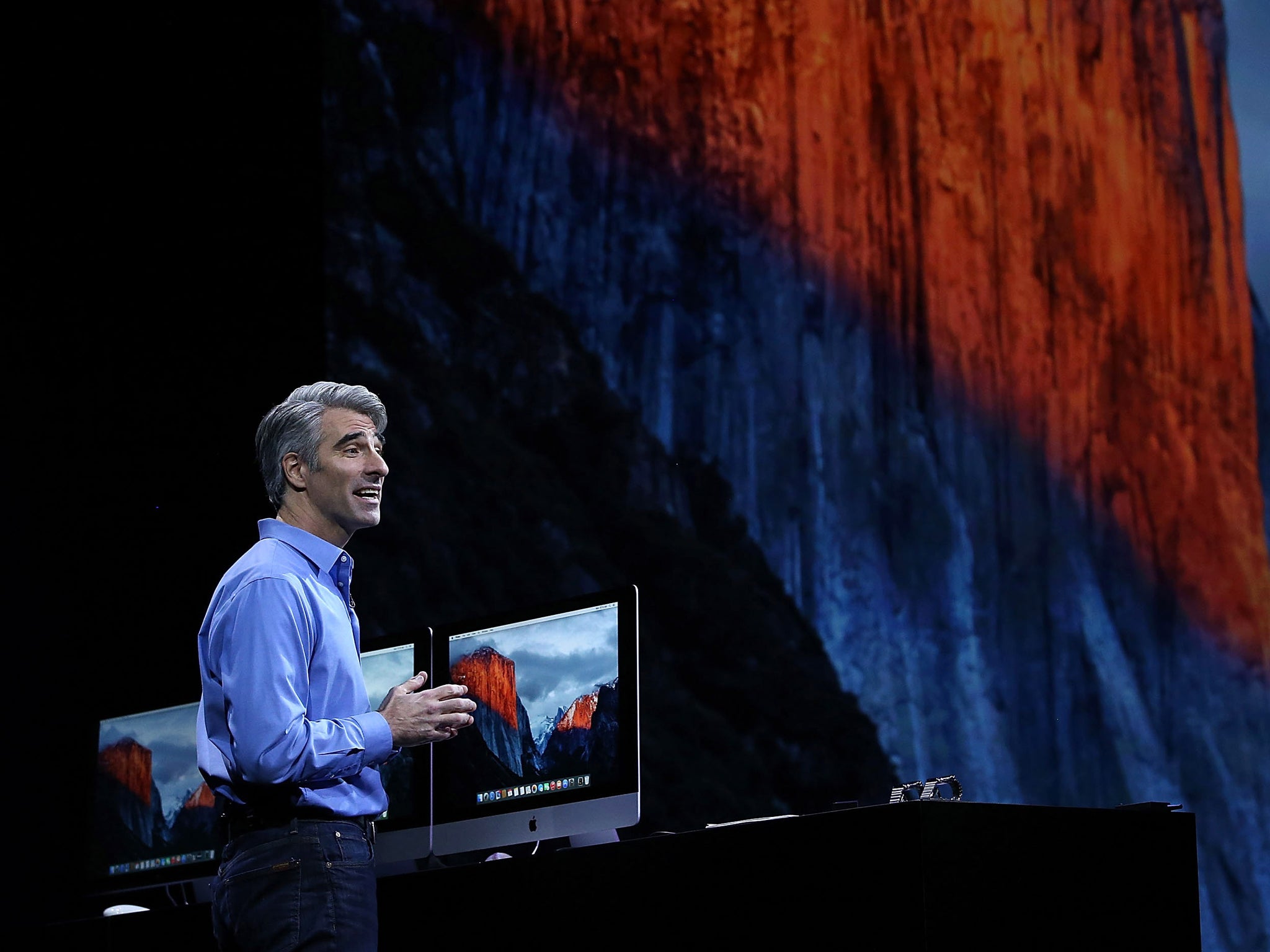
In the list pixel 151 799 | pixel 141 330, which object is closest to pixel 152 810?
pixel 151 799

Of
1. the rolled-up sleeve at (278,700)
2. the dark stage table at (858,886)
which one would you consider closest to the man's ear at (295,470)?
the rolled-up sleeve at (278,700)

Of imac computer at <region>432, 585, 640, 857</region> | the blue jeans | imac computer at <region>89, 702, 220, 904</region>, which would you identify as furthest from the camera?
imac computer at <region>89, 702, 220, 904</region>

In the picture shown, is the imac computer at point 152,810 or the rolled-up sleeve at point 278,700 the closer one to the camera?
the rolled-up sleeve at point 278,700

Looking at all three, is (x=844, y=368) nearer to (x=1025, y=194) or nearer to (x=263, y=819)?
(x=1025, y=194)

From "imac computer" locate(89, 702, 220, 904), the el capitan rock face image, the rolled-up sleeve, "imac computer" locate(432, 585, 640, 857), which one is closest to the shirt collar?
the rolled-up sleeve

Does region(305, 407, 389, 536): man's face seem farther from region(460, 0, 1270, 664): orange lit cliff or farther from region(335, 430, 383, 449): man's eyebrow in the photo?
region(460, 0, 1270, 664): orange lit cliff

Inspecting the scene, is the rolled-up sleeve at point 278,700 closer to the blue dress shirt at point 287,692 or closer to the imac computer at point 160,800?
the blue dress shirt at point 287,692

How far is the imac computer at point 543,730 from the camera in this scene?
275 cm

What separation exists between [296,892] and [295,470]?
646mm

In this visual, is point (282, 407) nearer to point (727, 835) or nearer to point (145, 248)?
point (727, 835)

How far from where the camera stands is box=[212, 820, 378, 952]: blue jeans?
1.88m

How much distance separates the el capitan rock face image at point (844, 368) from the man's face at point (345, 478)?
186 cm

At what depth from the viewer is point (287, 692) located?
6.39ft

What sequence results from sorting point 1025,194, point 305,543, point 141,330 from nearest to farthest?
point 305,543, point 1025,194, point 141,330
